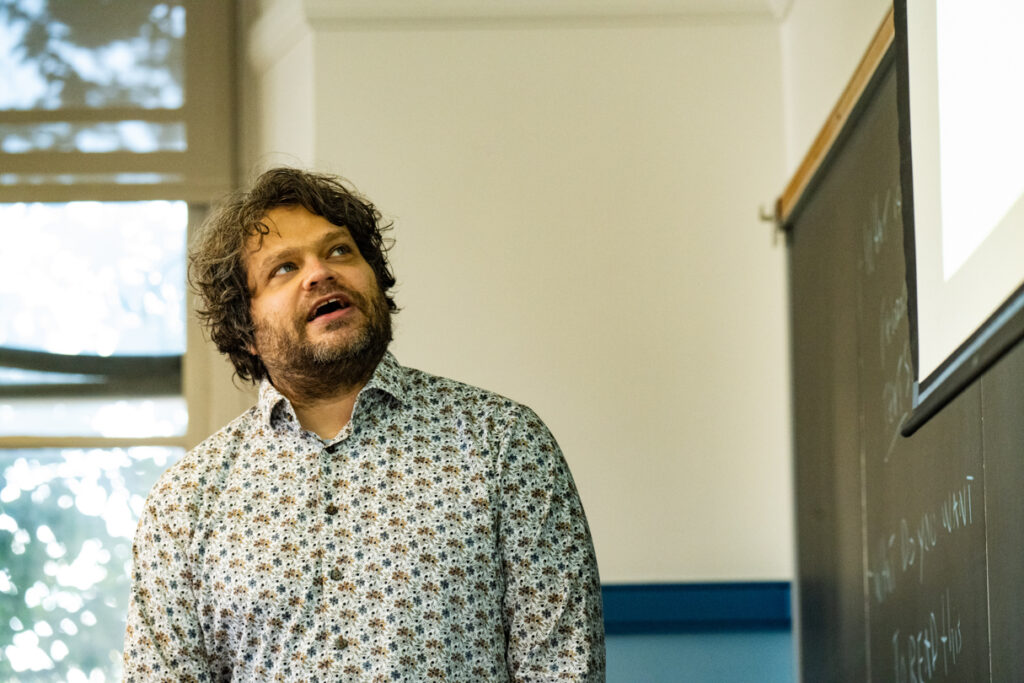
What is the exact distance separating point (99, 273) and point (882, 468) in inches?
94.4

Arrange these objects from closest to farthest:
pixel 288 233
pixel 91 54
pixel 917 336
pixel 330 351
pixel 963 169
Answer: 1. pixel 963 169
2. pixel 917 336
3. pixel 330 351
4. pixel 288 233
5. pixel 91 54

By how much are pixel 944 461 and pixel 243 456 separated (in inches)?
41.5

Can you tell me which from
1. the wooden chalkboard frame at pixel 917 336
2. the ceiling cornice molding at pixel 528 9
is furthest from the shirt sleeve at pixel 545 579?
the ceiling cornice molding at pixel 528 9

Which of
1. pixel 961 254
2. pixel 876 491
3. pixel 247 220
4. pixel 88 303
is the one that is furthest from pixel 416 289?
pixel 961 254

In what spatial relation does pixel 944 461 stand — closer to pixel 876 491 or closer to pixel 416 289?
pixel 876 491

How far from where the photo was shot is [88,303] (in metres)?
3.53

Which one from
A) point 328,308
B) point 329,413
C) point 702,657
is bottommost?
point 702,657

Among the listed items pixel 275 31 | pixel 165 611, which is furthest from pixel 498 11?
pixel 165 611

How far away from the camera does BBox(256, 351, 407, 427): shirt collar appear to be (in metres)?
1.88

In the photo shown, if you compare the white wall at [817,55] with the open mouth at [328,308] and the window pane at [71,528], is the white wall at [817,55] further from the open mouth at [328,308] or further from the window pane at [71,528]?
the window pane at [71,528]

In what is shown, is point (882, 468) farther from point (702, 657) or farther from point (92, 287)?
point (92, 287)

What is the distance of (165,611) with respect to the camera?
5.90 feet

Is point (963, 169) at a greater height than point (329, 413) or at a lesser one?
greater

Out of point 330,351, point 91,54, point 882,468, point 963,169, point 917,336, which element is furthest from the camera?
point 91,54
